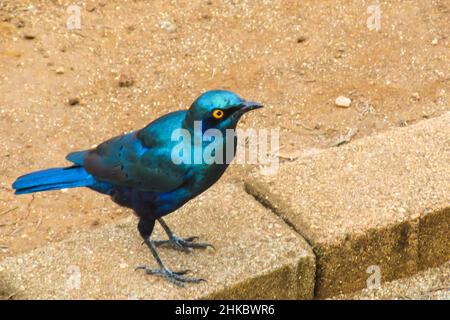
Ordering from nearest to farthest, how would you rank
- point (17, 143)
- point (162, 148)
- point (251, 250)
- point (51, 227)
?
point (162, 148) < point (251, 250) < point (51, 227) < point (17, 143)

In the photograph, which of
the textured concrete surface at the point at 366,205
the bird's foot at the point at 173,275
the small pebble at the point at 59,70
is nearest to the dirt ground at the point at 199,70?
the small pebble at the point at 59,70

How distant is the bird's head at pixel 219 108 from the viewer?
3598 mm

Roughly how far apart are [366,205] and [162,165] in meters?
1.01

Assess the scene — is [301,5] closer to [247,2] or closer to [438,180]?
[247,2]

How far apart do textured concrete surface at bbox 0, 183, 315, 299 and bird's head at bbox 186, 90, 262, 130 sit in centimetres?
69

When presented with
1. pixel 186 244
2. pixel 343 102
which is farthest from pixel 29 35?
pixel 186 244

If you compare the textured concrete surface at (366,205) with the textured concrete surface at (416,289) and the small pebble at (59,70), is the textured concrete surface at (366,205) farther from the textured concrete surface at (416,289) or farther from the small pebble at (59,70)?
the small pebble at (59,70)

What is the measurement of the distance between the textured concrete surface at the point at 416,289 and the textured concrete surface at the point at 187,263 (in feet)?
1.01

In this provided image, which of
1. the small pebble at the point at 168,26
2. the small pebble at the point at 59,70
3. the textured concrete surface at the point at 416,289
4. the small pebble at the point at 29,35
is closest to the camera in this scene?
the textured concrete surface at the point at 416,289

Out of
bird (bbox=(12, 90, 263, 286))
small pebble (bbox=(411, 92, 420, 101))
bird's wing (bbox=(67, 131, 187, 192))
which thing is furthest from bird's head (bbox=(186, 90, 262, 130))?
small pebble (bbox=(411, 92, 420, 101))

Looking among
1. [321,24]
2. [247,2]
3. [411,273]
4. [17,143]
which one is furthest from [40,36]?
[411,273]

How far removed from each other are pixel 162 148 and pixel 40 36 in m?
2.48

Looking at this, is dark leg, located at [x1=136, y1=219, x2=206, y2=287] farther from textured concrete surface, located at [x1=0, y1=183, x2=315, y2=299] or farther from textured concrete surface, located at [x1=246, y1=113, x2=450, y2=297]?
textured concrete surface, located at [x1=246, y1=113, x2=450, y2=297]
